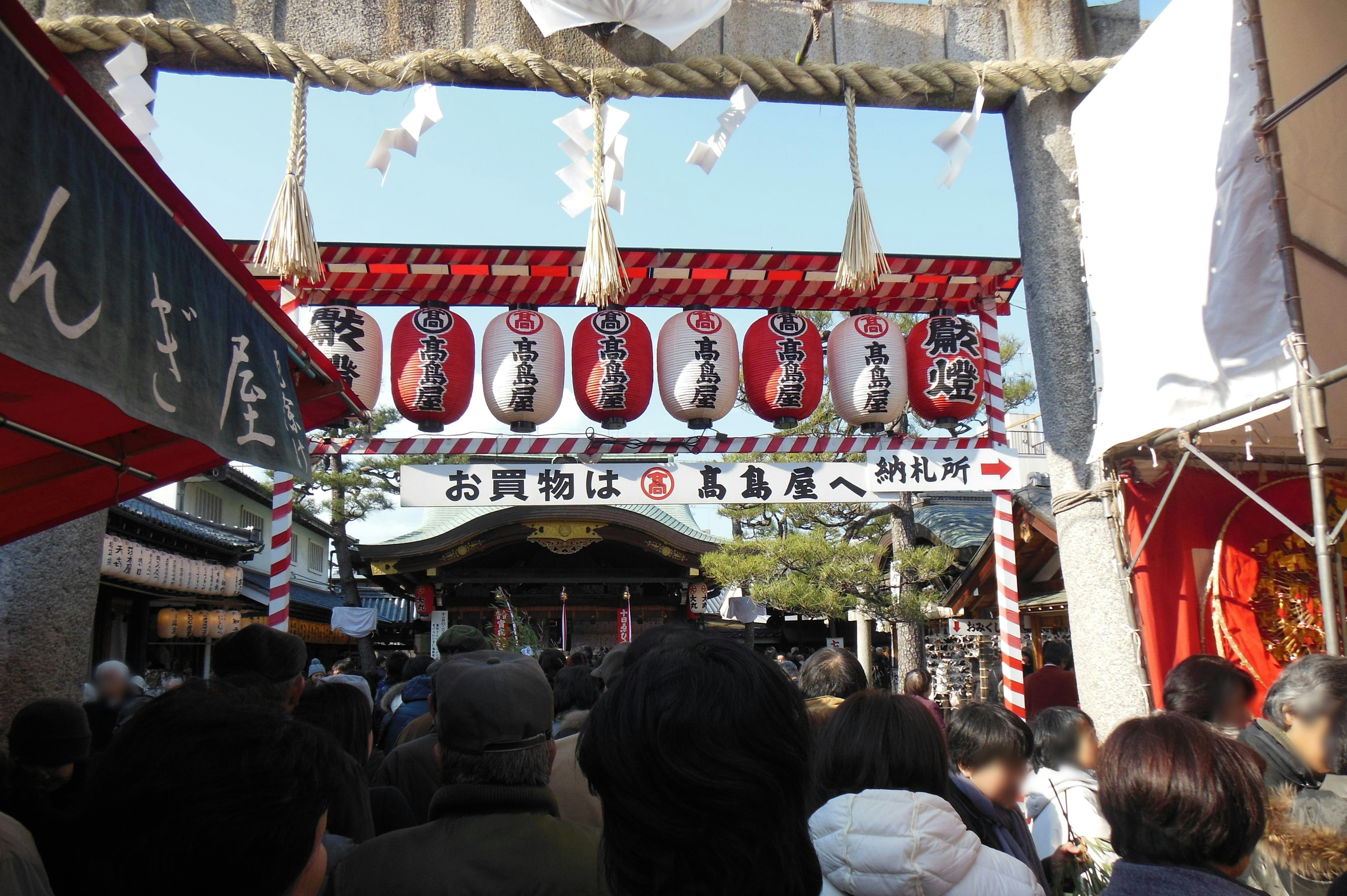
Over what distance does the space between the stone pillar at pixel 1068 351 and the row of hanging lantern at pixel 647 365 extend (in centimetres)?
94

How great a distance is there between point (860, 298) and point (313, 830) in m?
6.04

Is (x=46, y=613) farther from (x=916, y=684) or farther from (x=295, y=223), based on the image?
(x=916, y=684)

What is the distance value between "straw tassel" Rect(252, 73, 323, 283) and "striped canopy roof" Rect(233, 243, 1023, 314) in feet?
2.68

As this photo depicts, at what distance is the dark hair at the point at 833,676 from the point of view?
369 cm

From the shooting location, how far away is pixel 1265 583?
16.8 feet

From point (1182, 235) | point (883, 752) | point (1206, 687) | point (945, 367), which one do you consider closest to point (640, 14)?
point (945, 367)

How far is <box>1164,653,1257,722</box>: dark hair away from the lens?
3070 mm

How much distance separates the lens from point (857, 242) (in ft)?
19.4

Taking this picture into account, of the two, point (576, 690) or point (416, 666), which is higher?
point (416, 666)

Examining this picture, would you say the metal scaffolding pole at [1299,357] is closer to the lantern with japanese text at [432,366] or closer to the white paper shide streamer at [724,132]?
the white paper shide streamer at [724,132]

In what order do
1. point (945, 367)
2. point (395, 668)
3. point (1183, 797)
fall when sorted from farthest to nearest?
point (395, 668) → point (945, 367) → point (1183, 797)

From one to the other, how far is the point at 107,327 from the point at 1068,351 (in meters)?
5.35

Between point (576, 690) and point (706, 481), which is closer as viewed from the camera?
point (576, 690)

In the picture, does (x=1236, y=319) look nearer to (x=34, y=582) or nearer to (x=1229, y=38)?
(x=1229, y=38)
